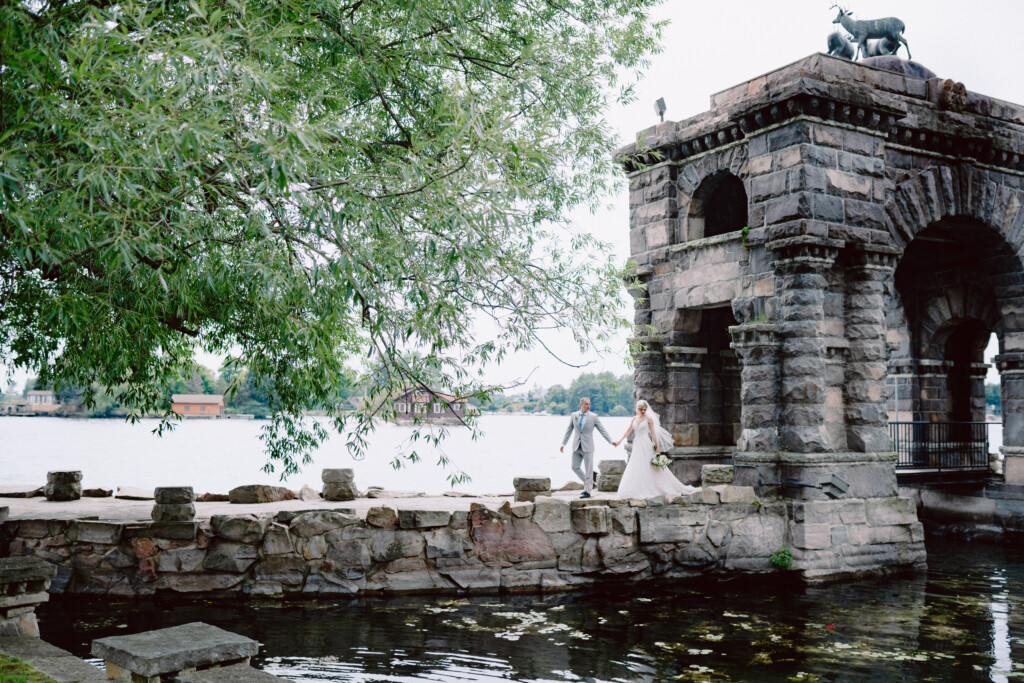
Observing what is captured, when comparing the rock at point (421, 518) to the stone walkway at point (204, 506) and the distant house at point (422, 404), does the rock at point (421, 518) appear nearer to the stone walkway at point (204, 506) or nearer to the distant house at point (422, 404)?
the stone walkway at point (204, 506)

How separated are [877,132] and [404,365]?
32.4ft

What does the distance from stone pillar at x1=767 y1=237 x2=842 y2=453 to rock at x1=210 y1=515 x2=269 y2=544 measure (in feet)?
26.0

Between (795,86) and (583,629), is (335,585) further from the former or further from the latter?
(795,86)

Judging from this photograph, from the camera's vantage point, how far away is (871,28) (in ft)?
51.9

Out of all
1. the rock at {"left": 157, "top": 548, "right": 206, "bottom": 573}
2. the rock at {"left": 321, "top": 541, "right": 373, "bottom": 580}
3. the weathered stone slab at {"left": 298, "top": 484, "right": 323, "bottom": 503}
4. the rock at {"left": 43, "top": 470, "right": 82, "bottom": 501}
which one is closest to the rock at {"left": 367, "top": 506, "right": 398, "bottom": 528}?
the rock at {"left": 321, "top": 541, "right": 373, "bottom": 580}

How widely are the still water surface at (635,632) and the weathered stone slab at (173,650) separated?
10.2 ft

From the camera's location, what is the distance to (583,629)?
33.1 ft

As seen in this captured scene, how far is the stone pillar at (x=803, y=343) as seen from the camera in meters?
13.0

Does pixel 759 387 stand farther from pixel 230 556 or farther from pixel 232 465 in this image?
pixel 232 465

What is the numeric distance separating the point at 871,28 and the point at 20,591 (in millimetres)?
15981

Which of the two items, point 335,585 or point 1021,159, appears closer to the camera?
point 335,585

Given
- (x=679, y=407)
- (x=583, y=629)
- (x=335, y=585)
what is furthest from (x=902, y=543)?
(x=335, y=585)

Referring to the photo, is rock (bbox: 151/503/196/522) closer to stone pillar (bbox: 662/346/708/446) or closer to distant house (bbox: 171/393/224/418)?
stone pillar (bbox: 662/346/708/446)

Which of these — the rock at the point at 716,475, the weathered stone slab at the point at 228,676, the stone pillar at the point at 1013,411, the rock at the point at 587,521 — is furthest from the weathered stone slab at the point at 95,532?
the stone pillar at the point at 1013,411
